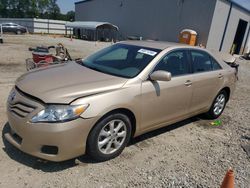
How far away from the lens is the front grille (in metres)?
2.90

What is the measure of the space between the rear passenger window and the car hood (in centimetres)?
172

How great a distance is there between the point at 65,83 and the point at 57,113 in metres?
0.55

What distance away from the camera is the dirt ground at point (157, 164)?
9.88 feet

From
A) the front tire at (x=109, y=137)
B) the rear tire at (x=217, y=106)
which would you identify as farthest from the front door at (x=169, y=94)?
the rear tire at (x=217, y=106)

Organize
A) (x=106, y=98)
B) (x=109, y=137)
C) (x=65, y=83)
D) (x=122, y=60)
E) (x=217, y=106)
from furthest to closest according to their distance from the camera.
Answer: (x=217, y=106) < (x=122, y=60) < (x=109, y=137) < (x=65, y=83) < (x=106, y=98)

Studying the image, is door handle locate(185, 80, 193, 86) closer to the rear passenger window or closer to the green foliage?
the rear passenger window

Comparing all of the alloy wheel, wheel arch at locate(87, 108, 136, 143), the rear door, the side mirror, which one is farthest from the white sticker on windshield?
the alloy wheel

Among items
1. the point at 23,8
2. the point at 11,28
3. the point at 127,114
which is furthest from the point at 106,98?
the point at 23,8

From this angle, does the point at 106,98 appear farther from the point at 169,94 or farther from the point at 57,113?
the point at 169,94

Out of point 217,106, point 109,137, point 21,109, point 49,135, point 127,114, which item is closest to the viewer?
point 49,135

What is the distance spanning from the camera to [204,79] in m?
4.60

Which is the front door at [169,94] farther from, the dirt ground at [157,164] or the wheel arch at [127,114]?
the dirt ground at [157,164]

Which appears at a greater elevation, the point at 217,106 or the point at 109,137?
the point at 109,137

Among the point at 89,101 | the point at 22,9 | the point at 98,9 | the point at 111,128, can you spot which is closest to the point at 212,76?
the point at 111,128
